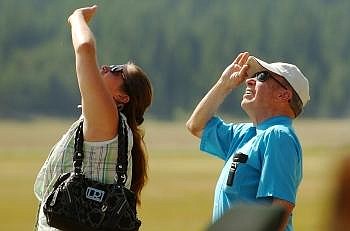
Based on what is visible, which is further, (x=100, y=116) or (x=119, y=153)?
(x=119, y=153)

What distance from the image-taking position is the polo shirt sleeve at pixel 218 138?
14.2 ft

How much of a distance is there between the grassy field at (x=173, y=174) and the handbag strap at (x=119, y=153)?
408 mm

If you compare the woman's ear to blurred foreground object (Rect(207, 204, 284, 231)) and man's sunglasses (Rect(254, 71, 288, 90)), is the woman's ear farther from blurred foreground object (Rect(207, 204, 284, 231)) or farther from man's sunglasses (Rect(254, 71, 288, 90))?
blurred foreground object (Rect(207, 204, 284, 231))

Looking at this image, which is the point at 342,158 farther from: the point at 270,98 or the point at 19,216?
the point at 19,216

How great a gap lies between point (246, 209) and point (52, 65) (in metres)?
107

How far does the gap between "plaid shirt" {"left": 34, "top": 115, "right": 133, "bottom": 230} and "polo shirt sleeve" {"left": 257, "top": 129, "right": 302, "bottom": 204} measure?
500mm

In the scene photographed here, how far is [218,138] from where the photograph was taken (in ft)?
14.3

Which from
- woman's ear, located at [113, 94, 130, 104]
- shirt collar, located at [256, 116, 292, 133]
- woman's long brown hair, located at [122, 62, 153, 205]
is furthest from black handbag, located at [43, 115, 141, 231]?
shirt collar, located at [256, 116, 292, 133]

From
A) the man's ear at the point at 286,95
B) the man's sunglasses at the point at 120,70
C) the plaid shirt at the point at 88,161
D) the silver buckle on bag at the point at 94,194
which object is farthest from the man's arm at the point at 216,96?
the silver buckle on bag at the point at 94,194

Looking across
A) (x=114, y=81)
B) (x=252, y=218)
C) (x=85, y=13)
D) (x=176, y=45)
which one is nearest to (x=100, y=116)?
(x=114, y=81)

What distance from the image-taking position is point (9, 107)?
102 m

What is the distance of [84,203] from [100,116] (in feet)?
0.95

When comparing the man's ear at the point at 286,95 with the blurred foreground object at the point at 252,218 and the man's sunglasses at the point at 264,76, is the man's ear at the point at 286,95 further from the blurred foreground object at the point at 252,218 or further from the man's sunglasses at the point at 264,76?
the blurred foreground object at the point at 252,218

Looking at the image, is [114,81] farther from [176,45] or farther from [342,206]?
[176,45]
